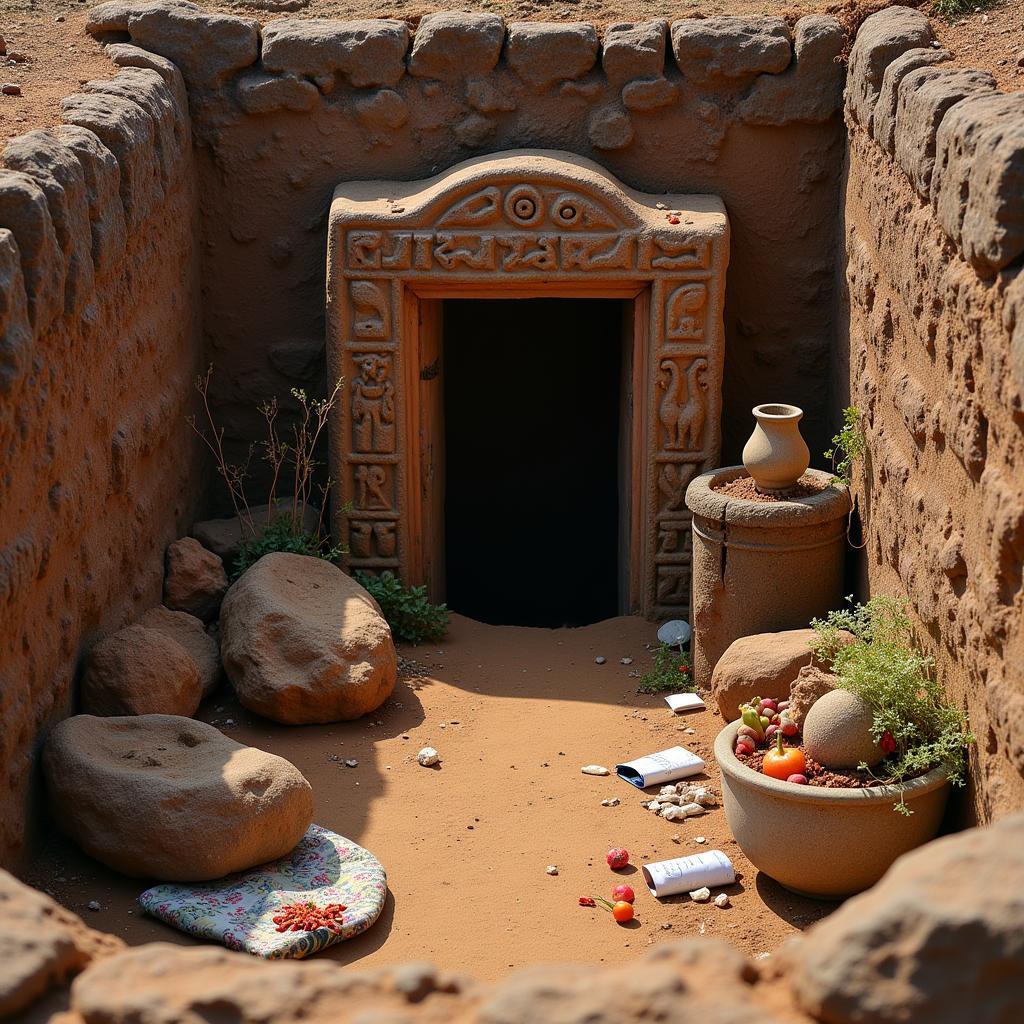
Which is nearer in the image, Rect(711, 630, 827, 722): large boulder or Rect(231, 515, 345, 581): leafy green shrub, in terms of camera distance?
Rect(711, 630, 827, 722): large boulder

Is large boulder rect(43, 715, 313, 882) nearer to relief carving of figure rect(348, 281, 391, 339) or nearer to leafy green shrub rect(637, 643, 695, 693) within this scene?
leafy green shrub rect(637, 643, 695, 693)

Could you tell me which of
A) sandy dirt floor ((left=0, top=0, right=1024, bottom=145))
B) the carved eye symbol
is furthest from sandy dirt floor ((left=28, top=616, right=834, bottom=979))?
sandy dirt floor ((left=0, top=0, right=1024, bottom=145))

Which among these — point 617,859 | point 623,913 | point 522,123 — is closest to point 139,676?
point 617,859

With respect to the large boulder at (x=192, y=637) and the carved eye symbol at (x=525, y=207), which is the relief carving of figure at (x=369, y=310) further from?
the large boulder at (x=192, y=637)

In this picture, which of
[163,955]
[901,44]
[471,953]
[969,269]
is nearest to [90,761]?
[471,953]

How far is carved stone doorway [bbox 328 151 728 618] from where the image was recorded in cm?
715

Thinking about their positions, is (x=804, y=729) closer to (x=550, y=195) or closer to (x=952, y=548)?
(x=952, y=548)

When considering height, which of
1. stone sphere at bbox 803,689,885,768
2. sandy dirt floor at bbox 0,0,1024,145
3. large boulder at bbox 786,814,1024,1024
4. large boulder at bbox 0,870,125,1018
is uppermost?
sandy dirt floor at bbox 0,0,1024,145

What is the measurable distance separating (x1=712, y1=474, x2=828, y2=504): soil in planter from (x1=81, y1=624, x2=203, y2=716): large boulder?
8.61 ft

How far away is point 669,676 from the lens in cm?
689

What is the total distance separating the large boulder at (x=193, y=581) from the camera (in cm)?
685

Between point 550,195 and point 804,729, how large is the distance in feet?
10.7

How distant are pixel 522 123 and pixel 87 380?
305cm

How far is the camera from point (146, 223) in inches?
257
